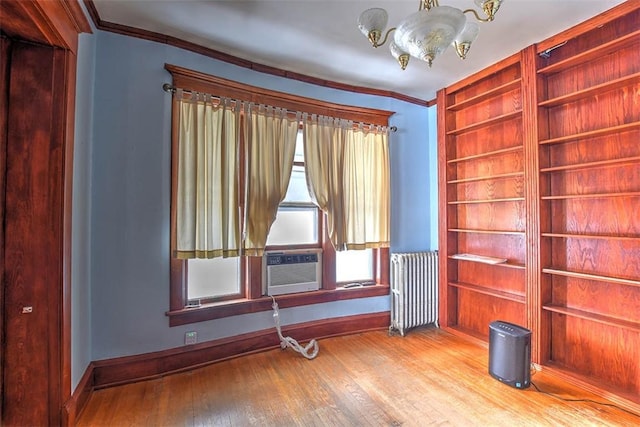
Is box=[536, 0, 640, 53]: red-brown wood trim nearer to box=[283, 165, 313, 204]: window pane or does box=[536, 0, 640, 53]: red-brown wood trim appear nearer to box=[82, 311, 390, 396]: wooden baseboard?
box=[283, 165, 313, 204]: window pane

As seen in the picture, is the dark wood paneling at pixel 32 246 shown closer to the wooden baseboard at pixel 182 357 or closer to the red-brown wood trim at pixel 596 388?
the wooden baseboard at pixel 182 357

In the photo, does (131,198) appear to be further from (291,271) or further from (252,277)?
(291,271)

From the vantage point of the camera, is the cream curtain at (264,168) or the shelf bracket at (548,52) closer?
the shelf bracket at (548,52)

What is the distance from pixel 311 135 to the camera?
296 cm

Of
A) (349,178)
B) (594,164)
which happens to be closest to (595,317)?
(594,164)

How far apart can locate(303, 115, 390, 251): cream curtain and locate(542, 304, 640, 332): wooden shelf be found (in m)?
1.53

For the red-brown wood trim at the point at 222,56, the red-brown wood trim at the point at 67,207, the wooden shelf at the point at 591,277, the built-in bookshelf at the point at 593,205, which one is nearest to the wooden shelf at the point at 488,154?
the built-in bookshelf at the point at 593,205

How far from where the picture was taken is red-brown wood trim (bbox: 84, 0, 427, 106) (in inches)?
85.7

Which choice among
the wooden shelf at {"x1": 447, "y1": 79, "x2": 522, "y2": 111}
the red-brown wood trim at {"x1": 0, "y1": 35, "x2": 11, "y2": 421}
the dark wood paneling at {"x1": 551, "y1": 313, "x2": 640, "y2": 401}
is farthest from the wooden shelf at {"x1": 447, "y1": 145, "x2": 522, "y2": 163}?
the red-brown wood trim at {"x1": 0, "y1": 35, "x2": 11, "y2": 421}

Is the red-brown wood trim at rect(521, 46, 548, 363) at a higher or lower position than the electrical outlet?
higher

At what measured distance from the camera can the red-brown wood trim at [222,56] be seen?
7.14 feet

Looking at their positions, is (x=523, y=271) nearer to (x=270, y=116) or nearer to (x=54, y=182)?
(x=270, y=116)

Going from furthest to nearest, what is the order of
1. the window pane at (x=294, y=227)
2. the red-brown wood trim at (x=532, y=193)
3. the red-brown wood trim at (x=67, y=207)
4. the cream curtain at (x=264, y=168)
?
the window pane at (x=294, y=227), the cream curtain at (x=264, y=168), the red-brown wood trim at (x=532, y=193), the red-brown wood trim at (x=67, y=207)

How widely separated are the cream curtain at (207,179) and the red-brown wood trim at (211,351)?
0.78m
